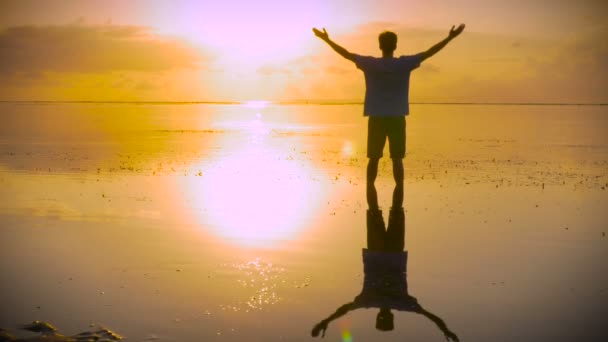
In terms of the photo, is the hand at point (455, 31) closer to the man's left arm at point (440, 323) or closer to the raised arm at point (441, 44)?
the raised arm at point (441, 44)

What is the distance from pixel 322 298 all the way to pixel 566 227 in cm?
496

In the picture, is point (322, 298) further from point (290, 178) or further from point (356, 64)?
point (290, 178)

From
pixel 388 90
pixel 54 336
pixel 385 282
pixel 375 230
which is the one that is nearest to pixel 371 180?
pixel 388 90

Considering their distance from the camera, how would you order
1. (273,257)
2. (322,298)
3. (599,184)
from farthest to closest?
(599,184)
(273,257)
(322,298)

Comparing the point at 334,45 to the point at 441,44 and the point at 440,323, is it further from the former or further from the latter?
the point at 440,323

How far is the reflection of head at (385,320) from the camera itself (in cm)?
493

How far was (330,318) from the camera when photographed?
5137mm

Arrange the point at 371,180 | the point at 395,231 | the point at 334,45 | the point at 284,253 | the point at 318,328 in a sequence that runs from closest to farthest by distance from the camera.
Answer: the point at 318,328
the point at 284,253
the point at 395,231
the point at 334,45
the point at 371,180

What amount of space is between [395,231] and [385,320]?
148 inches

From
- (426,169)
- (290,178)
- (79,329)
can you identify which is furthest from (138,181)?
(79,329)

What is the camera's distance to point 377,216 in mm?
9906

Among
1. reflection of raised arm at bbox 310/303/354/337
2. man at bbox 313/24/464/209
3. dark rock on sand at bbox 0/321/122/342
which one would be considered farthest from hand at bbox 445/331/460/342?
man at bbox 313/24/464/209

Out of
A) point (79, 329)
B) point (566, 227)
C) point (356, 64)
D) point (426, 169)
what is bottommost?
point (79, 329)

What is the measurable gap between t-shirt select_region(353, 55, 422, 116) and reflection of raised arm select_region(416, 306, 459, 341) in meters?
5.46
